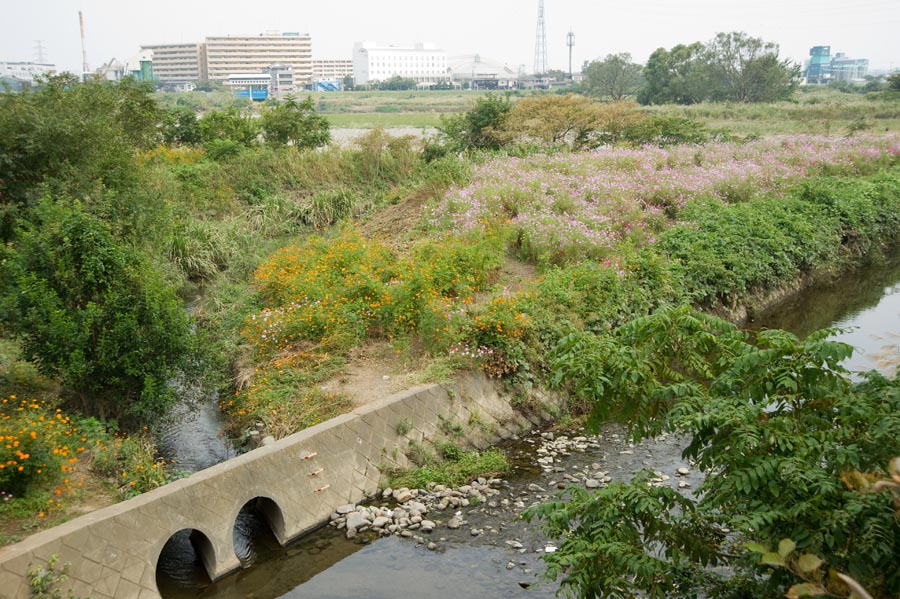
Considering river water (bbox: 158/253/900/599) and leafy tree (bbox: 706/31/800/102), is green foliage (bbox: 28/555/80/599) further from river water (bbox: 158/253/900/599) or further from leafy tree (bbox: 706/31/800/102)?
leafy tree (bbox: 706/31/800/102)

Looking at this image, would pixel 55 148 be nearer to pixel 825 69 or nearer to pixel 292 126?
pixel 292 126

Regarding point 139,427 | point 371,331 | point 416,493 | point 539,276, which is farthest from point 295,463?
point 539,276

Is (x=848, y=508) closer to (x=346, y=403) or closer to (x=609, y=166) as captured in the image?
(x=346, y=403)

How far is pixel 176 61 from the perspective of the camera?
5276 inches

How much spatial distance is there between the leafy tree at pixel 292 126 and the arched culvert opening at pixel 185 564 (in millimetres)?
22454

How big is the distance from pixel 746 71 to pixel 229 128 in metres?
52.7

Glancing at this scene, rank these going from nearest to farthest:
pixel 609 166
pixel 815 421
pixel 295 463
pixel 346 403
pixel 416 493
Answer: pixel 815 421 → pixel 295 463 → pixel 416 493 → pixel 346 403 → pixel 609 166

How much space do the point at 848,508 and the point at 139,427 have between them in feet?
28.2

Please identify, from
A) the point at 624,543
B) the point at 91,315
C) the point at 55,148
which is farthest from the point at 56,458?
the point at 55,148

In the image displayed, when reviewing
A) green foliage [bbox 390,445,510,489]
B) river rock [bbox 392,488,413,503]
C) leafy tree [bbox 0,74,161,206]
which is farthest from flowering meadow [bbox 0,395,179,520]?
leafy tree [bbox 0,74,161,206]

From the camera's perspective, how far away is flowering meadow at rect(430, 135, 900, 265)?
16.6 m

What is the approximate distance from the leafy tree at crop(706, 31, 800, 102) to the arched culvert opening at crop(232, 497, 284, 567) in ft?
218

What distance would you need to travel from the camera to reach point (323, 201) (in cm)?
2395

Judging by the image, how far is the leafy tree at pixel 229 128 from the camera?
94.8 ft
